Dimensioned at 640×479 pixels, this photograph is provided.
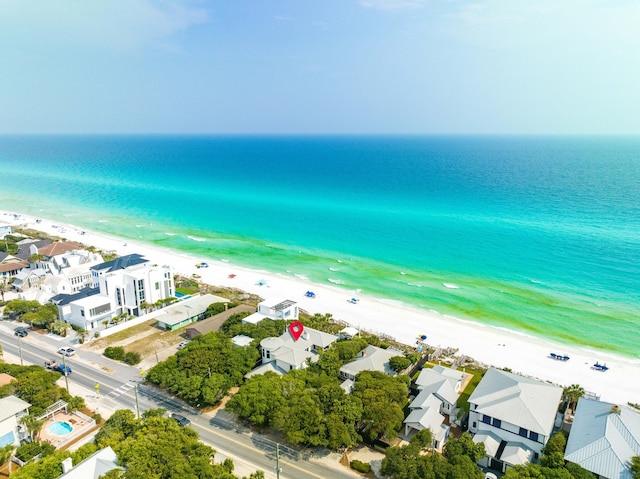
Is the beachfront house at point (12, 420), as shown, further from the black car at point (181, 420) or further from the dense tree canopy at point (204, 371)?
the black car at point (181, 420)

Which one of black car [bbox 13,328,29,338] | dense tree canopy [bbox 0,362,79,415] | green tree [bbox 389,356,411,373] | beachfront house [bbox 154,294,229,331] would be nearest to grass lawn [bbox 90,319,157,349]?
beachfront house [bbox 154,294,229,331]

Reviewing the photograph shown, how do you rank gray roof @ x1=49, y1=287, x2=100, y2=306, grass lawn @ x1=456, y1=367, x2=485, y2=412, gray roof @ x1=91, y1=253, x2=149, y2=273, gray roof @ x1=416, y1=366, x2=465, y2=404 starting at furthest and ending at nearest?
gray roof @ x1=91, y1=253, x2=149, y2=273 < gray roof @ x1=49, y1=287, x2=100, y2=306 < grass lawn @ x1=456, y1=367, x2=485, y2=412 < gray roof @ x1=416, y1=366, x2=465, y2=404

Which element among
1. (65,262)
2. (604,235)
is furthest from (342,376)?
(604,235)

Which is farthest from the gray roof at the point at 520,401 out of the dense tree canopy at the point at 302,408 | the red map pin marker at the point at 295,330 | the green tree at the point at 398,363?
the red map pin marker at the point at 295,330

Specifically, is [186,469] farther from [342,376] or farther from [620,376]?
[620,376]

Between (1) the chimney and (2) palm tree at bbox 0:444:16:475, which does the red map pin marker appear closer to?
(1) the chimney

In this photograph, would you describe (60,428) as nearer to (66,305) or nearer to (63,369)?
(63,369)

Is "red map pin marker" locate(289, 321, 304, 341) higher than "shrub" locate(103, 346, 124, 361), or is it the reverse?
"red map pin marker" locate(289, 321, 304, 341)

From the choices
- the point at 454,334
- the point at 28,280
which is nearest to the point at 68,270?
the point at 28,280
